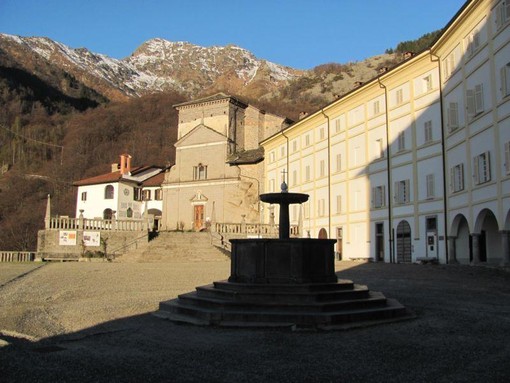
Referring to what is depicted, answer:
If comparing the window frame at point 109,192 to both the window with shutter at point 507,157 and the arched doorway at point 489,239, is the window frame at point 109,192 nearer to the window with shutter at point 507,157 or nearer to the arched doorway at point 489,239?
the arched doorway at point 489,239

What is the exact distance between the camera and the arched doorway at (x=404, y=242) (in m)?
33.1

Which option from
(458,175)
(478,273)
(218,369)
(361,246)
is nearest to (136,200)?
(361,246)

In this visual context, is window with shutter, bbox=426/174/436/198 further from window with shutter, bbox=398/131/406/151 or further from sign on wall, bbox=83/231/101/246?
sign on wall, bbox=83/231/101/246

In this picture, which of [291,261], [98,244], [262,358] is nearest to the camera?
[262,358]

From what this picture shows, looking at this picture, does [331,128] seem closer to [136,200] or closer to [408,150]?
[408,150]

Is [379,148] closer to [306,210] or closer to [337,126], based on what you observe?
[337,126]

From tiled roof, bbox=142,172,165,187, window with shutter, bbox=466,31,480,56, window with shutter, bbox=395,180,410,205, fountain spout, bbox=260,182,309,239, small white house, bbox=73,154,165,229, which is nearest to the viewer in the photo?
fountain spout, bbox=260,182,309,239

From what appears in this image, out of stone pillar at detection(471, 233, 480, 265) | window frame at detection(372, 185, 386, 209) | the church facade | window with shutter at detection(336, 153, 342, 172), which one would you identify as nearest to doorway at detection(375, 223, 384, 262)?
window frame at detection(372, 185, 386, 209)

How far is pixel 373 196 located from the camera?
37.1m

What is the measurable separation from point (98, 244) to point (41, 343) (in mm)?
32690

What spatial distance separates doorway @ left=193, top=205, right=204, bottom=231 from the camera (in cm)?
5384

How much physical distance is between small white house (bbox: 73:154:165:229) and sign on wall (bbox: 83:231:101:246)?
19820 millimetres

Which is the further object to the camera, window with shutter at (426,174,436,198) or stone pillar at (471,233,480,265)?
window with shutter at (426,174,436,198)

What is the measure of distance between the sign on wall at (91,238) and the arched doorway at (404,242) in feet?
72.3
